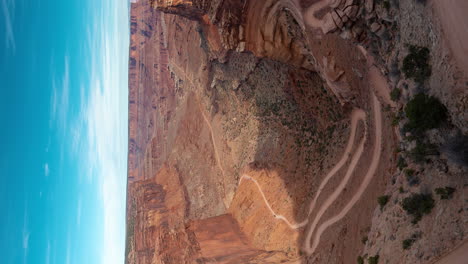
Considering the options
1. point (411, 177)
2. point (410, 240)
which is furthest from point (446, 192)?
point (410, 240)

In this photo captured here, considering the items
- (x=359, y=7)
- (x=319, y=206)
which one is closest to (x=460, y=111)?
(x=359, y=7)

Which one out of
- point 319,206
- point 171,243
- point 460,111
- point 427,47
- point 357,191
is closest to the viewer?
point 460,111

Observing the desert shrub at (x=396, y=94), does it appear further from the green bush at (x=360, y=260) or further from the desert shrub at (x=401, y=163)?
the green bush at (x=360, y=260)

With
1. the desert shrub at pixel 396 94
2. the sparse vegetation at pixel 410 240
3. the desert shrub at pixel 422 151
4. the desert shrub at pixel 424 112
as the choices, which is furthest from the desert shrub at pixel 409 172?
the desert shrub at pixel 396 94

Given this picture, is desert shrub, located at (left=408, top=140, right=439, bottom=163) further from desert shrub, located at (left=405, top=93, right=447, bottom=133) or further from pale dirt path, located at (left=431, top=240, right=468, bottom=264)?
pale dirt path, located at (left=431, top=240, right=468, bottom=264)

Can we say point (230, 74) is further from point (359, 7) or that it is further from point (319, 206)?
point (359, 7)

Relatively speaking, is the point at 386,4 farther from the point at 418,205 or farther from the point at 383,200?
the point at 383,200
